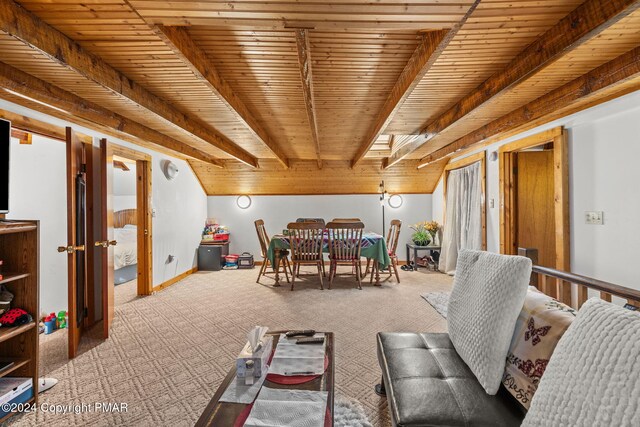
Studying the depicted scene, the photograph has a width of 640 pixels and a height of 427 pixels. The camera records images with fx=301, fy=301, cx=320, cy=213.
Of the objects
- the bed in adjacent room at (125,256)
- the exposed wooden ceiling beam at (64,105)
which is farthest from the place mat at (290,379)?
the bed in adjacent room at (125,256)

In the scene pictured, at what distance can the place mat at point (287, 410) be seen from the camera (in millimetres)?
1057

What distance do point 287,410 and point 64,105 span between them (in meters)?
2.87

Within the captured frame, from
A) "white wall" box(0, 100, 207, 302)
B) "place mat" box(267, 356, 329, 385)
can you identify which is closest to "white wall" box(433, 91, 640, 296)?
"place mat" box(267, 356, 329, 385)

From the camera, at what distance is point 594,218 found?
9.07 feet

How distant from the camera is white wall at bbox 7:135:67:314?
3.03m

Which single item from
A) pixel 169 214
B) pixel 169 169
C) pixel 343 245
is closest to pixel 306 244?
pixel 343 245

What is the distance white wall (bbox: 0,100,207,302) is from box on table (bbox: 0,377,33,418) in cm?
170

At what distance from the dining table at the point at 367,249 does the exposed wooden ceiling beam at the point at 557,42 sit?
241 cm

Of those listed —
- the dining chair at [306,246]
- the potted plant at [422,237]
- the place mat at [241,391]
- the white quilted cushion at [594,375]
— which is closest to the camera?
the white quilted cushion at [594,375]

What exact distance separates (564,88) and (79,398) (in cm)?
427

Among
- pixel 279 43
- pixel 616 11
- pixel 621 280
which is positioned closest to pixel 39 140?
pixel 279 43

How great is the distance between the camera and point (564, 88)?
8.25 ft

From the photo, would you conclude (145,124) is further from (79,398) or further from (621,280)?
(621,280)

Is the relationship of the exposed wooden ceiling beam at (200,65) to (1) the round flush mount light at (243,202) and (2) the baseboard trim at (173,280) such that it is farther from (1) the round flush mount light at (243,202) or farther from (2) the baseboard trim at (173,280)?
(1) the round flush mount light at (243,202)
